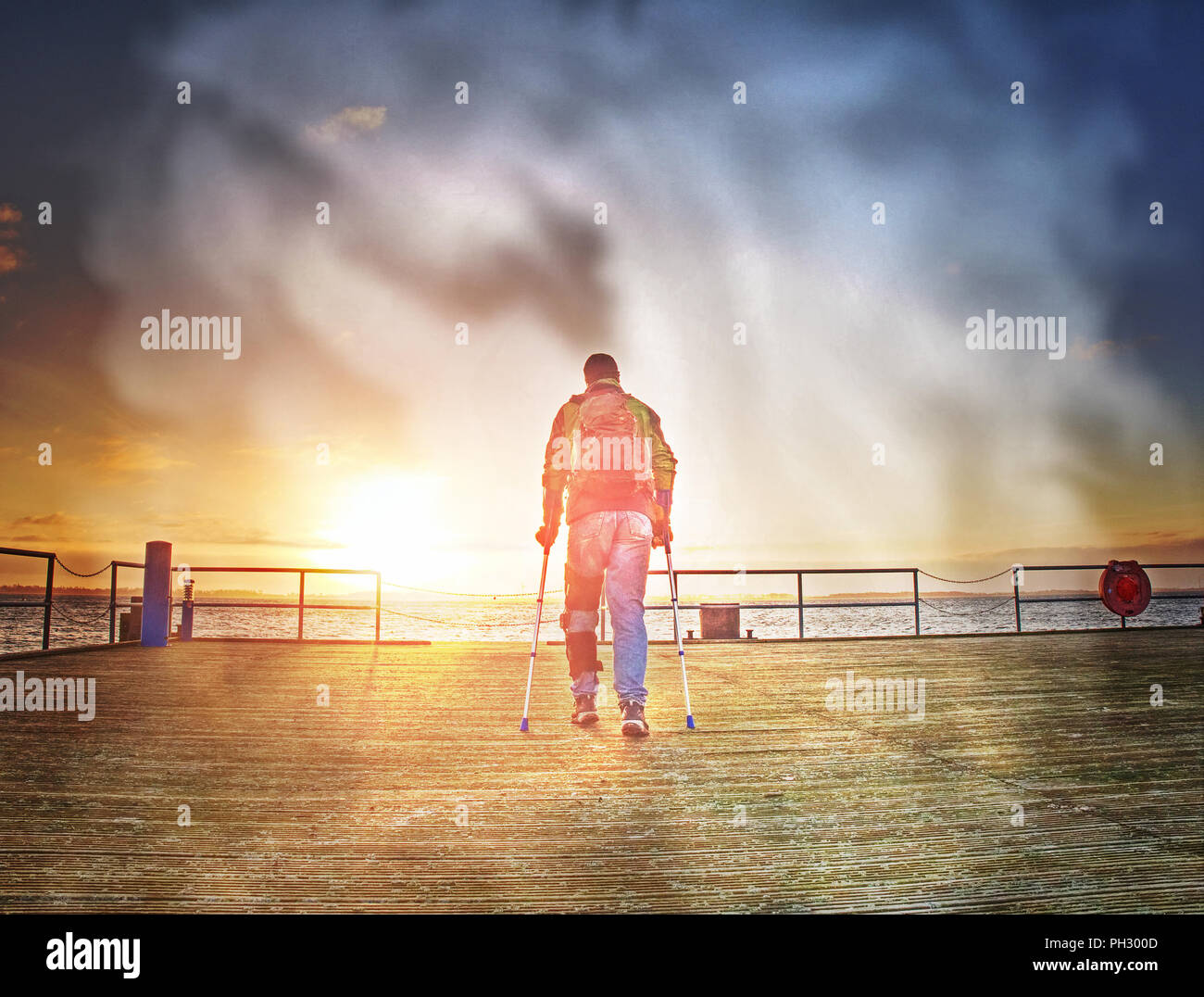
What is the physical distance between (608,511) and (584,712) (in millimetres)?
1234

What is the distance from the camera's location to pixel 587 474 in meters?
4.35

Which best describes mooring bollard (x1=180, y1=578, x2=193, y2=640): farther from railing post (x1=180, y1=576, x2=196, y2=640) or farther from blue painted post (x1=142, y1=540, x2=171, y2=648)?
blue painted post (x1=142, y1=540, x2=171, y2=648)

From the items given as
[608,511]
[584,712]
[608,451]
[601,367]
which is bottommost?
[584,712]

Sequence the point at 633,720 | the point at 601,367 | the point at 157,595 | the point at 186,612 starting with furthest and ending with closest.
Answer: the point at 186,612 → the point at 157,595 → the point at 601,367 → the point at 633,720

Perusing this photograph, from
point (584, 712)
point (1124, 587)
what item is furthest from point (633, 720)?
point (1124, 587)

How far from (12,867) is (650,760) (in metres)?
2.30

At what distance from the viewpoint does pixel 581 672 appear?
447 centimetres

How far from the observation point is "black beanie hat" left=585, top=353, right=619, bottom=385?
461 centimetres

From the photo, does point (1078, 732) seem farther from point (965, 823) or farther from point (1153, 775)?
point (965, 823)

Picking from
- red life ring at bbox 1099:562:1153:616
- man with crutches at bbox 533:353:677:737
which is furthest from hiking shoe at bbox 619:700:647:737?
red life ring at bbox 1099:562:1153:616

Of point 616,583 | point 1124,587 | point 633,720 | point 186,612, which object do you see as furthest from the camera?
point 1124,587

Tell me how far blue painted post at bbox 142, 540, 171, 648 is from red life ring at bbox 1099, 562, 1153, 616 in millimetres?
13258

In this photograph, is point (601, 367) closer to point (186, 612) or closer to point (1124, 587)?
point (186, 612)
